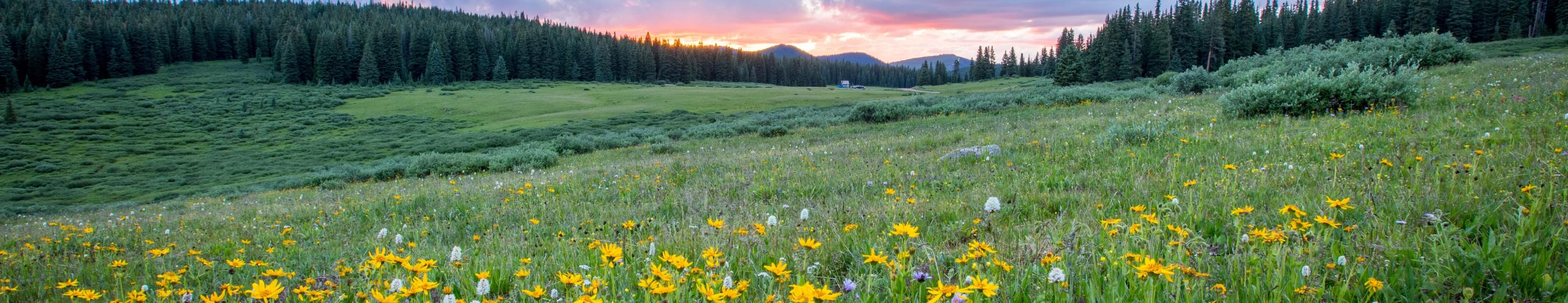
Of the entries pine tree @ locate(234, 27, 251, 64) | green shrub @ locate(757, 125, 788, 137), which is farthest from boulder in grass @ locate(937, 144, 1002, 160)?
pine tree @ locate(234, 27, 251, 64)

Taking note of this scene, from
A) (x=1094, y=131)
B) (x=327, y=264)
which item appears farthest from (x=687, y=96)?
(x=327, y=264)

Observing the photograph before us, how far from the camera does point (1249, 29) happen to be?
75.8m

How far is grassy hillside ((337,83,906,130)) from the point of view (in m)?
51.2

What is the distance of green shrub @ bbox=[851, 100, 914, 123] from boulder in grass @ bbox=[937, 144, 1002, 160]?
55.9 feet

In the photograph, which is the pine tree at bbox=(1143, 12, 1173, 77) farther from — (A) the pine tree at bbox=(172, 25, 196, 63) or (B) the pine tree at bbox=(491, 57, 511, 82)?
(A) the pine tree at bbox=(172, 25, 196, 63)

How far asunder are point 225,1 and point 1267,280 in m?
205

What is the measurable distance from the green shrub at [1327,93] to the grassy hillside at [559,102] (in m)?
40.4

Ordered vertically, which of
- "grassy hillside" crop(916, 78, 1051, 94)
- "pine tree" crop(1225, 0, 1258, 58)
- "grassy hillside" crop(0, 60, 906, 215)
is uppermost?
"pine tree" crop(1225, 0, 1258, 58)

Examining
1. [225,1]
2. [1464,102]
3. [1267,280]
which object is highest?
[225,1]

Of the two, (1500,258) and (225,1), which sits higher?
(225,1)

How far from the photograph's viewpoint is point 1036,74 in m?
130

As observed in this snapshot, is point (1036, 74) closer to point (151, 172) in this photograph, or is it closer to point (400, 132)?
point (400, 132)

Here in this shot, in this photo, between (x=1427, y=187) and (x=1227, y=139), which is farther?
(x=1227, y=139)

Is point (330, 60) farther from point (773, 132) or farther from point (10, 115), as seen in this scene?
point (773, 132)
